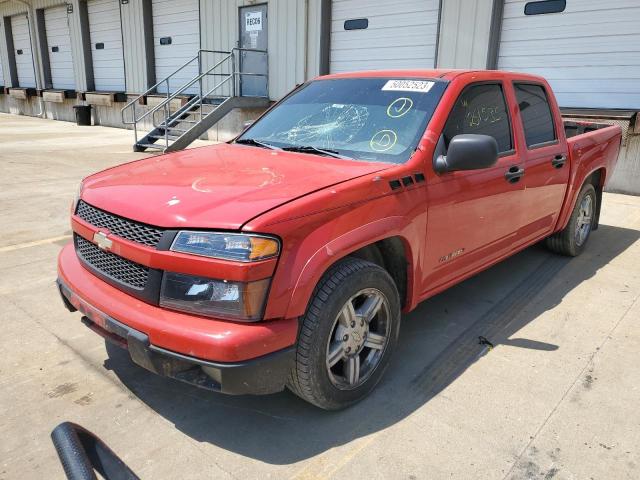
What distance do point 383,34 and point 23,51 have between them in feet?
67.9

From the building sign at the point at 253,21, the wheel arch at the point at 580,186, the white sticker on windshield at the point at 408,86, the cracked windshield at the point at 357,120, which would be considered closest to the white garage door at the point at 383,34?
the building sign at the point at 253,21

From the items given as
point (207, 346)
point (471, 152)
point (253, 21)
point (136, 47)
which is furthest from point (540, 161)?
point (136, 47)

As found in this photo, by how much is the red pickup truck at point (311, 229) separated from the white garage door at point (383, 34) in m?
7.28

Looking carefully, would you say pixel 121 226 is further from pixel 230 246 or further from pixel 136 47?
pixel 136 47

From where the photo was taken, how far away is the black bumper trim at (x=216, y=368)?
2.20 m

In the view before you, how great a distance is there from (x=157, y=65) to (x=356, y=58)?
850cm

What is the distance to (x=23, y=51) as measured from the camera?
81.3ft

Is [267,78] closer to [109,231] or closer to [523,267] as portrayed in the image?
[523,267]

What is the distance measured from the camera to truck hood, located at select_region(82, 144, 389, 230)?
233 cm

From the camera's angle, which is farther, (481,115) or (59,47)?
(59,47)

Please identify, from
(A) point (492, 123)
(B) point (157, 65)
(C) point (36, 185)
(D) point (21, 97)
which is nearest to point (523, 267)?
(A) point (492, 123)

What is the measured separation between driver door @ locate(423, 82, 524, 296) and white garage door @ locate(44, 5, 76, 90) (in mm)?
22054

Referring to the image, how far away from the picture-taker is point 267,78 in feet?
45.8

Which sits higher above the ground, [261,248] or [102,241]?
[261,248]
